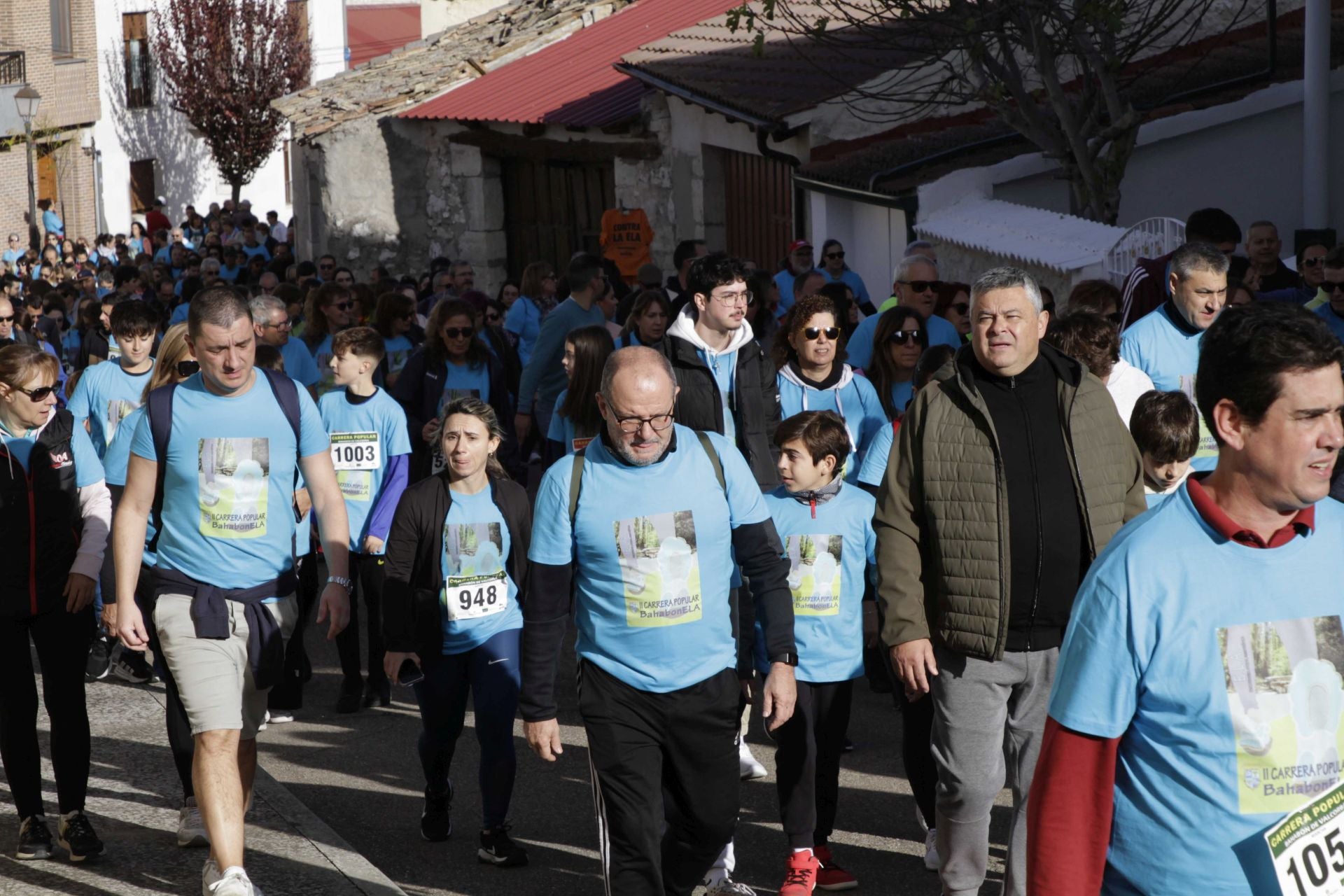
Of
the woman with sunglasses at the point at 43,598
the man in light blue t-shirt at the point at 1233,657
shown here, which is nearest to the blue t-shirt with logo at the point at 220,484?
the woman with sunglasses at the point at 43,598

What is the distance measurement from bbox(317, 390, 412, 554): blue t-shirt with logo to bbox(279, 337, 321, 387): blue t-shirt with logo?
235 centimetres

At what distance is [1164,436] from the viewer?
17.9 ft

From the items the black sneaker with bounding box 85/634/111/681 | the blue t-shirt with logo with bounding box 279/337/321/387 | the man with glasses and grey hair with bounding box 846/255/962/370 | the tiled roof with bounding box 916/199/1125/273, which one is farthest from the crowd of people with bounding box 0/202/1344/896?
the tiled roof with bounding box 916/199/1125/273

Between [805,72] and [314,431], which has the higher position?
[805,72]

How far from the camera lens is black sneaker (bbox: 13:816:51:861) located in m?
5.84

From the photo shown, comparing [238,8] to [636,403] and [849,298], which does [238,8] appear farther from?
[636,403]

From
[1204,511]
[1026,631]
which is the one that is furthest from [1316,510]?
[1026,631]

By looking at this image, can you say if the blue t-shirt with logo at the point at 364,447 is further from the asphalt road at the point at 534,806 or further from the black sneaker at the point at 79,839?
the black sneaker at the point at 79,839

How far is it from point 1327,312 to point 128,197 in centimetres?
4171

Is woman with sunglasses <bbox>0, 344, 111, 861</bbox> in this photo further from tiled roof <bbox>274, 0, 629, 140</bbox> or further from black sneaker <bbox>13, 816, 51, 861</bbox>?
tiled roof <bbox>274, 0, 629, 140</bbox>

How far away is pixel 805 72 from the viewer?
699 inches

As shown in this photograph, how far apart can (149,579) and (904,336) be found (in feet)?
11.6

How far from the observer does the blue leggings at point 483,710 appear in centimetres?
587

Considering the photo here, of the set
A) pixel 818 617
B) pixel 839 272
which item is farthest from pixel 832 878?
pixel 839 272
